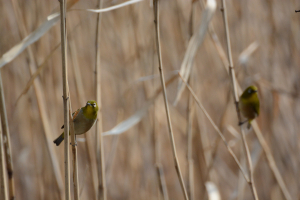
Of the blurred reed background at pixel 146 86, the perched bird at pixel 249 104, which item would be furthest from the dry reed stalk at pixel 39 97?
the perched bird at pixel 249 104

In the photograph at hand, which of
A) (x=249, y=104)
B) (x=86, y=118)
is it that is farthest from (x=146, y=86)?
(x=86, y=118)

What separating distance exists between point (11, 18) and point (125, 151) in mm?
1117

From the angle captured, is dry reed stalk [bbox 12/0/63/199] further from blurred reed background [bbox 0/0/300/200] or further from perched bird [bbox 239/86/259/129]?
perched bird [bbox 239/86/259/129]

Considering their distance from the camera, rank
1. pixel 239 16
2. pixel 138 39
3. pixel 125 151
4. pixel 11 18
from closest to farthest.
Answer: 1. pixel 138 39
2. pixel 11 18
3. pixel 239 16
4. pixel 125 151

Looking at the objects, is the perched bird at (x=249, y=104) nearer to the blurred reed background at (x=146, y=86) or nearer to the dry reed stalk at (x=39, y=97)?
the blurred reed background at (x=146, y=86)

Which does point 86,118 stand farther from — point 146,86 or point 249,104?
point 146,86

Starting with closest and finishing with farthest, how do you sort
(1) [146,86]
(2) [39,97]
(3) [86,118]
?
(3) [86,118] < (2) [39,97] < (1) [146,86]

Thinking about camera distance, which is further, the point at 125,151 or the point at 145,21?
the point at 125,151

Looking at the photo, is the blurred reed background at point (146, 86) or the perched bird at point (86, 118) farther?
the blurred reed background at point (146, 86)

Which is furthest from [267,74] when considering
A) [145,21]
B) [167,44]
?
[145,21]

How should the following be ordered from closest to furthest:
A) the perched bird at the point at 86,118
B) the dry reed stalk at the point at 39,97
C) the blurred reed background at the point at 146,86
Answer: the perched bird at the point at 86,118
the dry reed stalk at the point at 39,97
the blurred reed background at the point at 146,86

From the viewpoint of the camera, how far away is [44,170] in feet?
5.27

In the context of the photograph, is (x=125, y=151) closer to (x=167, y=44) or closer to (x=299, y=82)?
(x=167, y=44)

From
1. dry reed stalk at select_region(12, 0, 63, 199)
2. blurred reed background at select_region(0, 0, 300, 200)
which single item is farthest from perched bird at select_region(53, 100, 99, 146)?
blurred reed background at select_region(0, 0, 300, 200)
